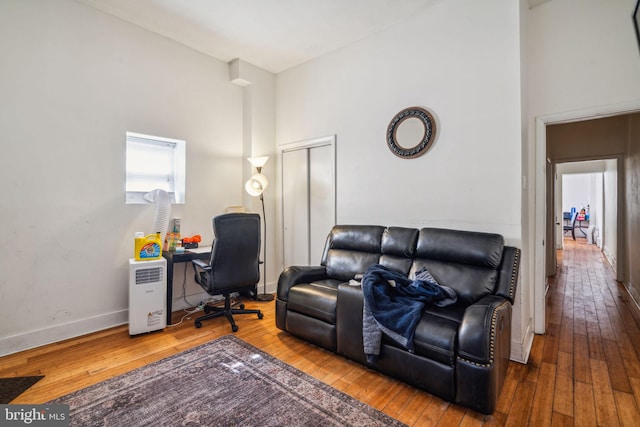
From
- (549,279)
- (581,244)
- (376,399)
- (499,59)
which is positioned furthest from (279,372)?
(581,244)

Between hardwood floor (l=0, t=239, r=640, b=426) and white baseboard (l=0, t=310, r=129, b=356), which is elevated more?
white baseboard (l=0, t=310, r=129, b=356)

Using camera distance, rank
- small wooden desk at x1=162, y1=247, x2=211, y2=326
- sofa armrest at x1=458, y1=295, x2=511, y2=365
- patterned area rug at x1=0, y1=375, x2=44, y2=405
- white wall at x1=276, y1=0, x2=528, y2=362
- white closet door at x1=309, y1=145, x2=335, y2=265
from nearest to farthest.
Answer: sofa armrest at x1=458, y1=295, x2=511, y2=365 → patterned area rug at x1=0, y1=375, x2=44, y2=405 → white wall at x1=276, y1=0, x2=528, y2=362 → small wooden desk at x1=162, y1=247, x2=211, y2=326 → white closet door at x1=309, y1=145, x2=335, y2=265

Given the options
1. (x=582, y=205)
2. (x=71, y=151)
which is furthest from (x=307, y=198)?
(x=582, y=205)

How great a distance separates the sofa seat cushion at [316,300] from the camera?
95.9 inches

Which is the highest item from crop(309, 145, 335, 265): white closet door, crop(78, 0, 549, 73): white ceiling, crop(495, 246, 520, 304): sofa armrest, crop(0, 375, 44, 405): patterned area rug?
crop(78, 0, 549, 73): white ceiling

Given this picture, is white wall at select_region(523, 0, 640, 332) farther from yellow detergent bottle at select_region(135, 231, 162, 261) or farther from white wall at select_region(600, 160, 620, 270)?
yellow detergent bottle at select_region(135, 231, 162, 261)

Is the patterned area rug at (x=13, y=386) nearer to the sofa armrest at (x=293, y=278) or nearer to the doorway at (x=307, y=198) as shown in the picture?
the sofa armrest at (x=293, y=278)

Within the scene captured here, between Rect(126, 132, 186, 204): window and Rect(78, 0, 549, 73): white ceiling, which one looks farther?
Rect(126, 132, 186, 204): window

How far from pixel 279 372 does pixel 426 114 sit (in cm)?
259

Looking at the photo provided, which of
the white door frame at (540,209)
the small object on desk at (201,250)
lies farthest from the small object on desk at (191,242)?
the white door frame at (540,209)

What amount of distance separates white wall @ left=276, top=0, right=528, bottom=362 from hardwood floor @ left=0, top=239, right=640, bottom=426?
0.52 metres

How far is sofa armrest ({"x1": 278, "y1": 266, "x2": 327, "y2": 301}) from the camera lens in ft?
9.21

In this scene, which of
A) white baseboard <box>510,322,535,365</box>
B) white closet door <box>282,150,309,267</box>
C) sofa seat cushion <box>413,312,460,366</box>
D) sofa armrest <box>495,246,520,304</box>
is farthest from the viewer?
white closet door <box>282,150,309,267</box>

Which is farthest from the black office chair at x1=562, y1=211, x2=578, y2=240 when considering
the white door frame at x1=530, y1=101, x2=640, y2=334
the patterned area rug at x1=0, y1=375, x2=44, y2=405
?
the patterned area rug at x1=0, y1=375, x2=44, y2=405
